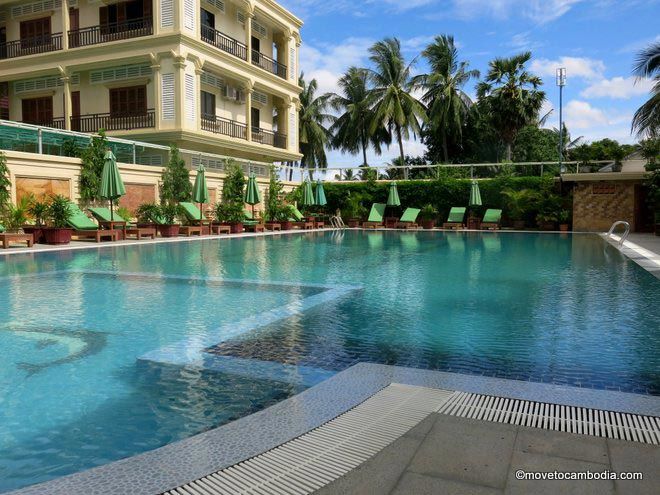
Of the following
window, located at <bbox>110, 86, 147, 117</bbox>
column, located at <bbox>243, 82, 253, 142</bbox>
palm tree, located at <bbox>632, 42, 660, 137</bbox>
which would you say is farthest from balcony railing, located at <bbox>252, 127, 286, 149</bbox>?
palm tree, located at <bbox>632, 42, 660, 137</bbox>

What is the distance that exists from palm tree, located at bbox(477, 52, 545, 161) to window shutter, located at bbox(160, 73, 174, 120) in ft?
65.4

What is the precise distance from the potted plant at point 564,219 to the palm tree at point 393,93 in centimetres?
1522

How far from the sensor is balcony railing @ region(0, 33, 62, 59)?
25.4 m

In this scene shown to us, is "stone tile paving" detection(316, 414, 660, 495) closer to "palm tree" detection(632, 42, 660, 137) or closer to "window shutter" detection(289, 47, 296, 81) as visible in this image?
"palm tree" detection(632, 42, 660, 137)

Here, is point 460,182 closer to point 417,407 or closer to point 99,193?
point 99,193

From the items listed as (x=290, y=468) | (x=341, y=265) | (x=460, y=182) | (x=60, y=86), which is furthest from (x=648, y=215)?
(x=60, y=86)

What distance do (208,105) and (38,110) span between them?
8.09m

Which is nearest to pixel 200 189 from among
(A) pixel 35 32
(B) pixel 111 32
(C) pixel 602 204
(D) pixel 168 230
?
(D) pixel 168 230

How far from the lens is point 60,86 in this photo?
25781mm

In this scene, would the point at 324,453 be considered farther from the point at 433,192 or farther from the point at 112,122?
the point at 433,192

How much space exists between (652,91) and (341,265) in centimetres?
1777

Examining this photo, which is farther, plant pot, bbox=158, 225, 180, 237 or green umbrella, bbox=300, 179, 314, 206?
green umbrella, bbox=300, 179, 314, 206

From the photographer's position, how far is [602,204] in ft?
76.9

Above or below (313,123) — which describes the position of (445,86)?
above
